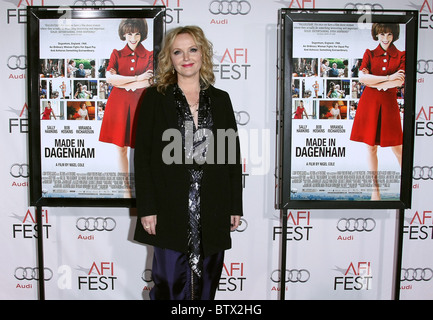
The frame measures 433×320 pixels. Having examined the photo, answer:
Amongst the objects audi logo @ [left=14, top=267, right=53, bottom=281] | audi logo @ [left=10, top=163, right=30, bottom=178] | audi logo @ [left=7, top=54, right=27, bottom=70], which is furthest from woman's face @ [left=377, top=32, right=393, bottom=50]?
audi logo @ [left=14, top=267, right=53, bottom=281]

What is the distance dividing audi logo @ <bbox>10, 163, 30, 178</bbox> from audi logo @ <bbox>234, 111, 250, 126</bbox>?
1.31 meters

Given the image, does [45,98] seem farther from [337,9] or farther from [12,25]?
[337,9]

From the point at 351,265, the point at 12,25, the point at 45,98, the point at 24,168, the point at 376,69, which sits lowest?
the point at 351,265

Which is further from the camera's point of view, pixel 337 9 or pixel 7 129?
pixel 7 129

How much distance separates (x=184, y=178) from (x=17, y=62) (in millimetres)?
1330

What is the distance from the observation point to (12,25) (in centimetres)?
223

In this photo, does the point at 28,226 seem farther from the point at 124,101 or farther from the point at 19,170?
the point at 124,101

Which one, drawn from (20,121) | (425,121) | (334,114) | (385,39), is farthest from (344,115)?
(20,121)

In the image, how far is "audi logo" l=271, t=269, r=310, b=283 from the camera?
2391 millimetres

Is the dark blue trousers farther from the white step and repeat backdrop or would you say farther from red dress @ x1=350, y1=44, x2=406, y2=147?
red dress @ x1=350, y1=44, x2=406, y2=147

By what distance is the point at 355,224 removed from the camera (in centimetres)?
238

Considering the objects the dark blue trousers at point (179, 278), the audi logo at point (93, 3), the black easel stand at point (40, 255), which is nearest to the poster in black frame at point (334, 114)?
the dark blue trousers at point (179, 278)

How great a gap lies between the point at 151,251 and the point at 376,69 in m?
1.71

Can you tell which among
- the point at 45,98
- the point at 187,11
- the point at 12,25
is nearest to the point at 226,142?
the point at 187,11
